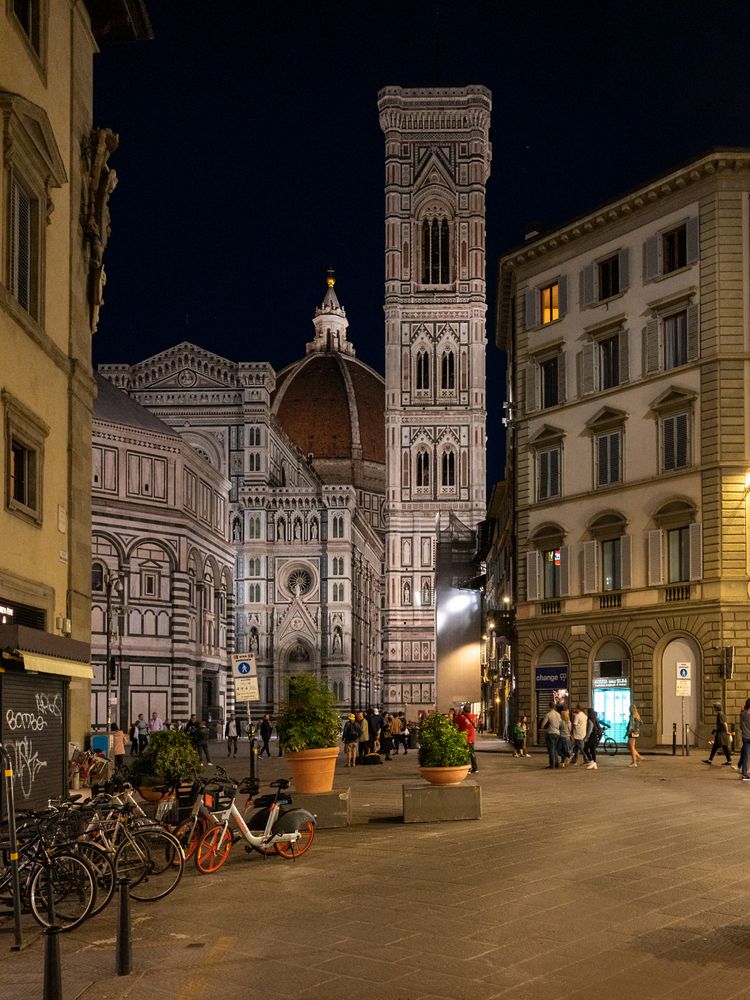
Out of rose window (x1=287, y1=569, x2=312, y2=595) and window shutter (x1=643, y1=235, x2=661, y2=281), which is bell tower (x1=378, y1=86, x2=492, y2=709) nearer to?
rose window (x1=287, y1=569, x2=312, y2=595)

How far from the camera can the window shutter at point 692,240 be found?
38.1m

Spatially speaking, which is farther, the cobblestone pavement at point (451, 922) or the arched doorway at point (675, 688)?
the arched doorway at point (675, 688)

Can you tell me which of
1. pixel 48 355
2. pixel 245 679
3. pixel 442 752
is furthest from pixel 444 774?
pixel 48 355

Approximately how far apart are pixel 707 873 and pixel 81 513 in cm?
1310

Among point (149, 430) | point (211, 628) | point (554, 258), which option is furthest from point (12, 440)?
point (211, 628)

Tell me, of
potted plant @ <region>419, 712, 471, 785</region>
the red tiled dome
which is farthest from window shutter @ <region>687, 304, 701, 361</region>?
the red tiled dome

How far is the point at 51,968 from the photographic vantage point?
7.29 metres

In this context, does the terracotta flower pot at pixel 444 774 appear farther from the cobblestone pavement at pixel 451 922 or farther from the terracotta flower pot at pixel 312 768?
the terracotta flower pot at pixel 312 768

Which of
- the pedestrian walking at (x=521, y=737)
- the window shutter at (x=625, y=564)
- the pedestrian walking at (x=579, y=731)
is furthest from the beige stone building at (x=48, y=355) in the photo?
the window shutter at (x=625, y=564)

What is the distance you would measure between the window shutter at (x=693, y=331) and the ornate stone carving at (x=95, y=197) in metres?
20.3

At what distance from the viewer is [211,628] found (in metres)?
70.1

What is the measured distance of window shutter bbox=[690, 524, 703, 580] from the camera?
3666 cm

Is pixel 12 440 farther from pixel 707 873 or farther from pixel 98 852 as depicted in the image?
pixel 707 873

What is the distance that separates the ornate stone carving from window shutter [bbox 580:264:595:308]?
73.3ft
